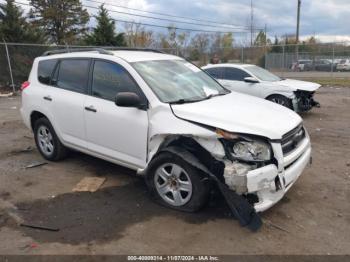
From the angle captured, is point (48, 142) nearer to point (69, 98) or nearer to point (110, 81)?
point (69, 98)

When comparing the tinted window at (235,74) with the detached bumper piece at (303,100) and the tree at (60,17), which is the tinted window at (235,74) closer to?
the detached bumper piece at (303,100)

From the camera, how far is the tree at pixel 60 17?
37.2 m

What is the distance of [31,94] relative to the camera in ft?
20.4

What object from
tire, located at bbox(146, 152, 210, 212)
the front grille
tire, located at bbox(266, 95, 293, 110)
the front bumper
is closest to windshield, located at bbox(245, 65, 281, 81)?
tire, located at bbox(266, 95, 293, 110)

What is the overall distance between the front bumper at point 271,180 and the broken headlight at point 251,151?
4.6 inches

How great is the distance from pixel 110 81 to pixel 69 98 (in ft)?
2.81

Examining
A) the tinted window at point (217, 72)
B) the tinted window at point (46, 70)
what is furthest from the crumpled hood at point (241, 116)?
the tinted window at point (217, 72)

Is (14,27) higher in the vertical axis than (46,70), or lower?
higher

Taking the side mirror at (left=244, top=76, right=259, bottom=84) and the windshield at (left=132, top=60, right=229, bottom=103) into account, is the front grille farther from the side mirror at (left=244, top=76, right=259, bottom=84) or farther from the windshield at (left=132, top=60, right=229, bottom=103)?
the side mirror at (left=244, top=76, right=259, bottom=84)

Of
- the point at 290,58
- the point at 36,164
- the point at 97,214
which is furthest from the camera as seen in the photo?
the point at 290,58

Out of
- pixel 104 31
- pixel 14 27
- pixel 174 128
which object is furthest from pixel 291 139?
pixel 104 31

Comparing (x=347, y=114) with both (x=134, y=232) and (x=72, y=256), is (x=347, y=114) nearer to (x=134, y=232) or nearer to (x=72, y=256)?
(x=134, y=232)

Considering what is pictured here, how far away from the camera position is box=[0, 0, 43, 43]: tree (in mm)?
20281

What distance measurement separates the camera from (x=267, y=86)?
10297 mm
